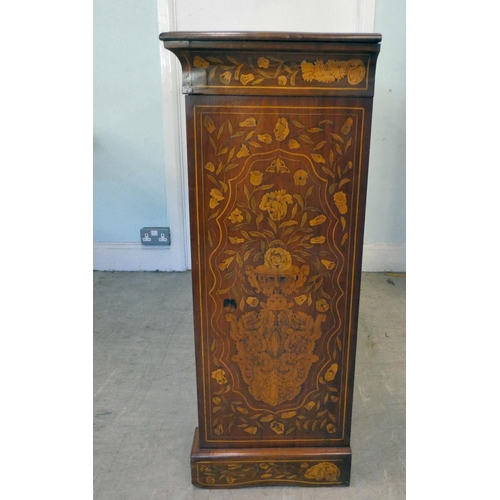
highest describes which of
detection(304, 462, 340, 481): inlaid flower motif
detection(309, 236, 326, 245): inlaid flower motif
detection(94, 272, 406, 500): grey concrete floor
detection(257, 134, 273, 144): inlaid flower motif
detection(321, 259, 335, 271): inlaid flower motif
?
detection(257, 134, 273, 144): inlaid flower motif

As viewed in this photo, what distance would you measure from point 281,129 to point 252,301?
451 mm

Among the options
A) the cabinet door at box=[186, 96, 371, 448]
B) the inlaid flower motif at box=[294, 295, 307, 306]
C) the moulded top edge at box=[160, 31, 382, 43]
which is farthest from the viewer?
the inlaid flower motif at box=[294, 295, 307, 306]

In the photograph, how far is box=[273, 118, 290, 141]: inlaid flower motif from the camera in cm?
115

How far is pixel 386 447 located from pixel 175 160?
1.98 meters

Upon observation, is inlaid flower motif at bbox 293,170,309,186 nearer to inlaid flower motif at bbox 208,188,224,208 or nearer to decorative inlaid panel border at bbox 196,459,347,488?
inlaid flower motif at bbox 208,188,224,208

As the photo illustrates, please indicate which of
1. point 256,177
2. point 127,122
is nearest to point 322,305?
point 256,177

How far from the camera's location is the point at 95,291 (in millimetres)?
2756

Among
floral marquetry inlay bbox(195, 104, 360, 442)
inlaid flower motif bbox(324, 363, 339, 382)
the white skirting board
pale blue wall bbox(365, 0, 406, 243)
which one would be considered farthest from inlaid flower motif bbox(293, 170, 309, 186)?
the white skirting board

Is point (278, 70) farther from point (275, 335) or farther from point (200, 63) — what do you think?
point (275, 335)

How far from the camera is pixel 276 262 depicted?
1.25 m

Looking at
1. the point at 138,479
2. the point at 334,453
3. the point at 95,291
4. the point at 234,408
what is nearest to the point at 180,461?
the point at 138,479

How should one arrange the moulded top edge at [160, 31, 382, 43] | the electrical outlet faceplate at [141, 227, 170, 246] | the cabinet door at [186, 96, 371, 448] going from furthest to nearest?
the electrical outlet faceplate at [141, 227, 170, 246]
the cabinet door at [186, 96, 371, 448]
the moulded top edge at [160, 31, 382, 43]

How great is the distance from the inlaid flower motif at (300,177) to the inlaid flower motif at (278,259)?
176 millimetres

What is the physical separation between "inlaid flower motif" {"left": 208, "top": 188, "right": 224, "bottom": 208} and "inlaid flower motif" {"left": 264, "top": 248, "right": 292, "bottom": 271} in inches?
7.2
